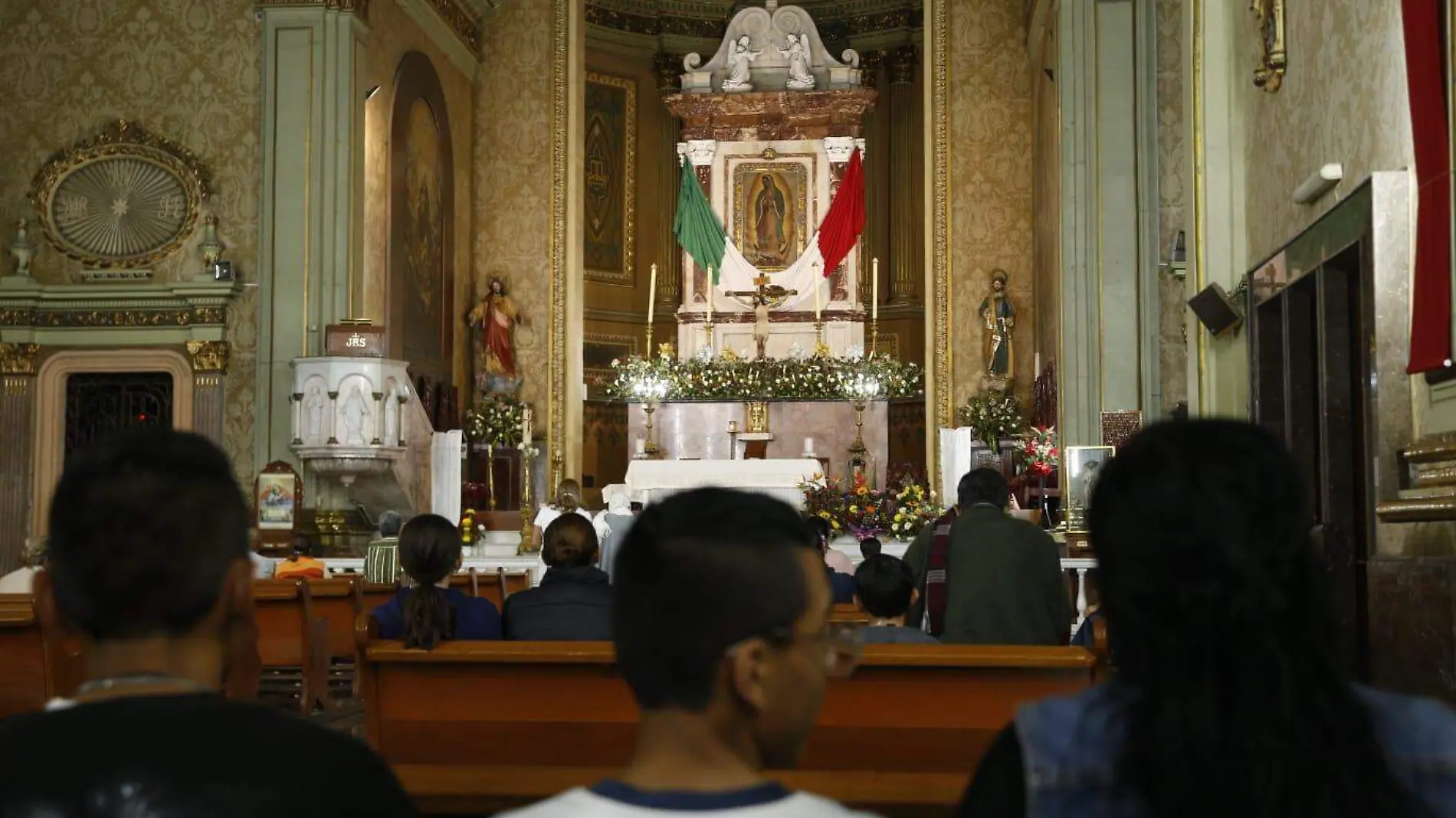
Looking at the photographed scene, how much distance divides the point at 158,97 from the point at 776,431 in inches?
352

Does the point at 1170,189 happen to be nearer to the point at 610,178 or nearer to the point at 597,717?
the point at 597,717

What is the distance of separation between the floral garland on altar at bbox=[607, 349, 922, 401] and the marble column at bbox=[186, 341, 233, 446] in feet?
21.5

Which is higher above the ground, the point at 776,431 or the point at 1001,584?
the point at 776,431

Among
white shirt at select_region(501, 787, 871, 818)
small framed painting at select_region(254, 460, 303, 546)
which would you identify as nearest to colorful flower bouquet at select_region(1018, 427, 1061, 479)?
small framed painting at select_region(254, 460, 303, 546)

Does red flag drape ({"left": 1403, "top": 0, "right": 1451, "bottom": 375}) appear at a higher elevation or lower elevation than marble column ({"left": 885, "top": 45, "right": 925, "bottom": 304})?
lower

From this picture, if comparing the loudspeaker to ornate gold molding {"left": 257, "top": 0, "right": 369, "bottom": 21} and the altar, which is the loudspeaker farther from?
the altar

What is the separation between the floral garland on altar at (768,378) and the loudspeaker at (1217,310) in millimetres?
11239

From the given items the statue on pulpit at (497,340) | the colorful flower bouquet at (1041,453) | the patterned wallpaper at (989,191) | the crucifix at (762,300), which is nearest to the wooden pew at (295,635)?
the colorful flower bouquet at (1041,453)

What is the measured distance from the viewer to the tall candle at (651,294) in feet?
72.7

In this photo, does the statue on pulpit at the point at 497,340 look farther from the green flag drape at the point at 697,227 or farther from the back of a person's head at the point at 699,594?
the back of a person's head at the point at 699,594

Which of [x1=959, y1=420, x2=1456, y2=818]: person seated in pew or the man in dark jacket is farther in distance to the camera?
the man in dark jacket

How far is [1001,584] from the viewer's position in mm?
5652

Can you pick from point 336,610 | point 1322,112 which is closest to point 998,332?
point 336,610

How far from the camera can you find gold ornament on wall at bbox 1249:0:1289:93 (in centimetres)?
866
